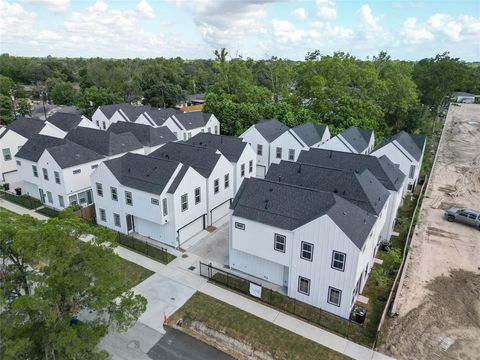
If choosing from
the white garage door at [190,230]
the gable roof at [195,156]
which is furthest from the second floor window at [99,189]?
the white garage door at [190,230]

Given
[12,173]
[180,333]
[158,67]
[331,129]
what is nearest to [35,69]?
[158,67]

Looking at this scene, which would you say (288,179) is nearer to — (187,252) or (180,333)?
(187,252)

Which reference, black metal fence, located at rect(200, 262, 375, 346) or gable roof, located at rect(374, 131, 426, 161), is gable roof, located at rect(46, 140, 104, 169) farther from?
gable roof, located at rect(374, 131, 426, 161)

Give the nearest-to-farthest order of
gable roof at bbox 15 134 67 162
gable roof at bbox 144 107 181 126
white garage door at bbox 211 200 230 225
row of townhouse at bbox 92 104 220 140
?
white garage door at bbox 211 200 230 225 < gable roof at bbox 15 134 67 162 < row of townhouse at bbox 92 104 220 140 < gable roof at bbox 144 107 181 126

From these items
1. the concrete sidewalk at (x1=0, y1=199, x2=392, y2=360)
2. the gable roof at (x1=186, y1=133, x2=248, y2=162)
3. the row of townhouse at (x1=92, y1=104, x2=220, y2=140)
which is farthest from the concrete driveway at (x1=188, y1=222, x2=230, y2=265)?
the row of townhouse at (x1=92, y1=104, x2=220, y2=140)

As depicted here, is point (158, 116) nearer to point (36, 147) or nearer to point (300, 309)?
point (36, 147)

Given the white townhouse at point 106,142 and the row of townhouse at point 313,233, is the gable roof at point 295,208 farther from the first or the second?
the white townhouse at point 106,142
